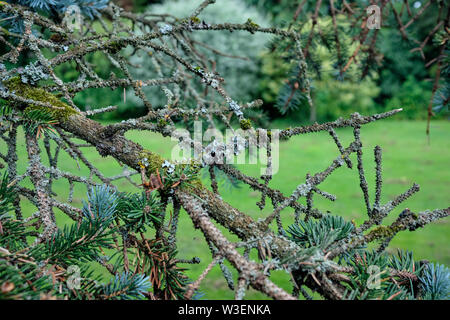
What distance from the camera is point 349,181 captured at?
499 cm

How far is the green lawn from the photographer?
3.30m

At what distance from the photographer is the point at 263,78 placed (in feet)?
27.0

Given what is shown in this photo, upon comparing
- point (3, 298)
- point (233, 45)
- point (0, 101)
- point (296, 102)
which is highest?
point (233, 45)

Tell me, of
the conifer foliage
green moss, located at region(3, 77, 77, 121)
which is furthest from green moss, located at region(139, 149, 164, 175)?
green moss, located at region(3, 77, 77, 121)

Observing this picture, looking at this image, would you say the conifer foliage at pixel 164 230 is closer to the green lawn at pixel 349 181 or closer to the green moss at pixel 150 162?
the green moss at pixel 150 162

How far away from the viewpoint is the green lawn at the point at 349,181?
10.8 feet

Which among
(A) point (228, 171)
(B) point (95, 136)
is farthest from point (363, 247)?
(B) point (95, 136)

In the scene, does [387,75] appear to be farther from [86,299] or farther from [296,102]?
[86,299]

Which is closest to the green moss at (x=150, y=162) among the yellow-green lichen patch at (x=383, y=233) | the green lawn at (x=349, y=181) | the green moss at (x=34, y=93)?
the green moss at (x=34, y=93)

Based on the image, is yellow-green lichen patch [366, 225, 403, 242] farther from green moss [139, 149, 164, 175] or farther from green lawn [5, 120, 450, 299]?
green lawn [5, 120, 450, 299]

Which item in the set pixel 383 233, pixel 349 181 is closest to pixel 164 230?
pixel 383 233

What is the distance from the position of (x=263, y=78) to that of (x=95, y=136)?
25.3 feet

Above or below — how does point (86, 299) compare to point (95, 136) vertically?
below

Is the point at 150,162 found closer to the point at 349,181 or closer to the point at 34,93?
the point at 34,93
